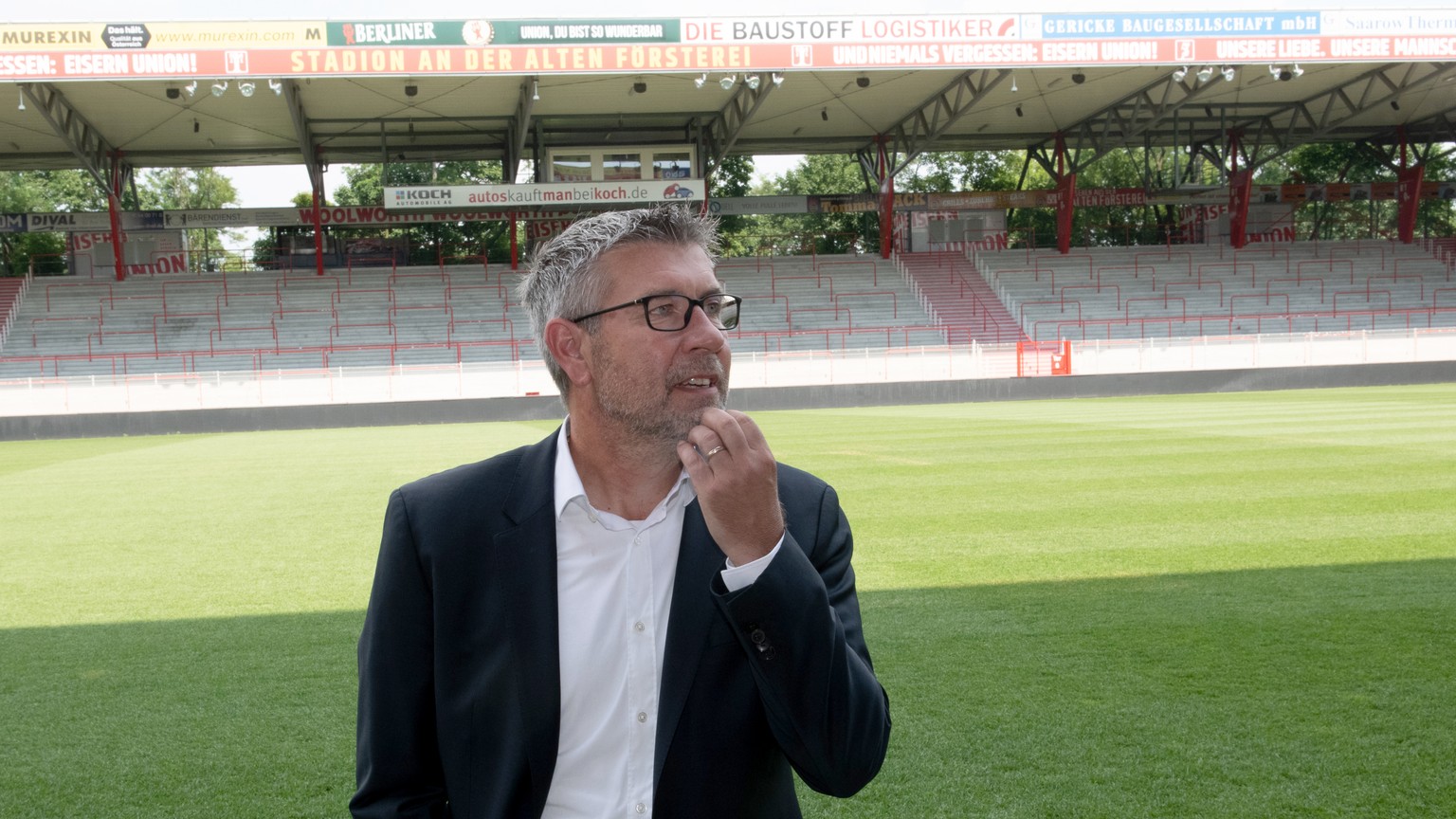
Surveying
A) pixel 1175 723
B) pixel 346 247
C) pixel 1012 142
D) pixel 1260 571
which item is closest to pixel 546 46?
pixel 346 247

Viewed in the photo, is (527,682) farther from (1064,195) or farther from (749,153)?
(1064,195)

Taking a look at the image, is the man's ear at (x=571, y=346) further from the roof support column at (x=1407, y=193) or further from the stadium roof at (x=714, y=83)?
the roof support column at (x=1407, y=193)

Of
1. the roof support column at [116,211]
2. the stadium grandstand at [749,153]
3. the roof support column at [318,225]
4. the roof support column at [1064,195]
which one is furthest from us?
the roof support column at [1064,195]

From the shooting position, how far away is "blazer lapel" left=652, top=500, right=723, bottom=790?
2000mm

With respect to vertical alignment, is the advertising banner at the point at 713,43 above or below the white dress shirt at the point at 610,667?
above

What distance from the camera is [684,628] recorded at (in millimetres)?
2021

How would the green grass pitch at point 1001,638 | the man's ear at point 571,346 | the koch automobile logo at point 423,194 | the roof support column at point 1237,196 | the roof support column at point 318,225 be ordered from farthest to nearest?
the roof support column at point 1237,196
the roof support column at point 318,225
the koch automobile logo at point 423,194
the green grass pitch at point 1001,638
the man's ear at point 571,346

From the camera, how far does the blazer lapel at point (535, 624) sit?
202cm

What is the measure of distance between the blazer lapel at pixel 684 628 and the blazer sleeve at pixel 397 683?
0.45 m

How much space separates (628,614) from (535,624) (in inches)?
6.4

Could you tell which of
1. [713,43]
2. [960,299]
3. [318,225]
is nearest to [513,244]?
[318,225]

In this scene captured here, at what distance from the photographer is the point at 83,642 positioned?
6086 millimetres

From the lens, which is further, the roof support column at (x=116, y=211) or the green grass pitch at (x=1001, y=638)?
the roof support column at (x=116, y=211)

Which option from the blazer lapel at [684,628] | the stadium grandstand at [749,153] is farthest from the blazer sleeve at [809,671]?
the stadium grandstand at [749,153]
